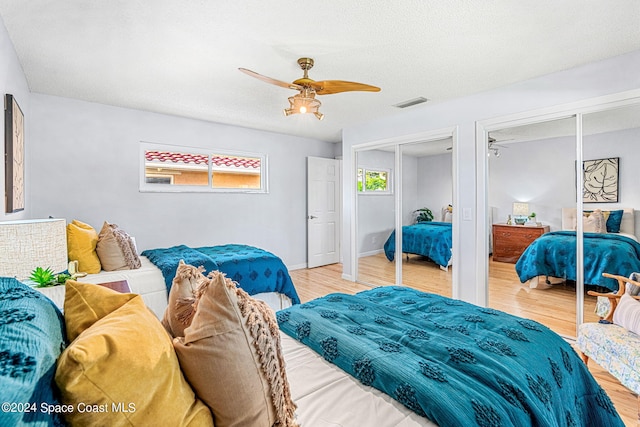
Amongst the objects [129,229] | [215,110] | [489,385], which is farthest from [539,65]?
[129,229]

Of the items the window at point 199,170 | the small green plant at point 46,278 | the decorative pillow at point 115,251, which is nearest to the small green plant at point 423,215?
the window at point 199,170

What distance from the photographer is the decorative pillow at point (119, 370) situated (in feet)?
2.00

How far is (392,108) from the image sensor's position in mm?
4023

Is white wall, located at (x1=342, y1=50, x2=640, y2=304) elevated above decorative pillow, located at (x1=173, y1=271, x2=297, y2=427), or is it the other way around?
white wall, located at (x1=342, y1=50, x2=640, y2=304)

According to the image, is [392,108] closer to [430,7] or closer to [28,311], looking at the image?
[430,7]

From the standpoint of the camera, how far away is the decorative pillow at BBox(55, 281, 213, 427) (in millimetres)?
609

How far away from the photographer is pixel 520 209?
331cm

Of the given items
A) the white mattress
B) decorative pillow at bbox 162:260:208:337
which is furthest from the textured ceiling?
the white mattress

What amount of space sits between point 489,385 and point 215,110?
411 cm

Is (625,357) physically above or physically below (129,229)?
below

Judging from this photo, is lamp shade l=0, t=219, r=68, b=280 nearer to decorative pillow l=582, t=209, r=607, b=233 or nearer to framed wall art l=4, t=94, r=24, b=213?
framed wall art l=4, t=94, r=24, b=213

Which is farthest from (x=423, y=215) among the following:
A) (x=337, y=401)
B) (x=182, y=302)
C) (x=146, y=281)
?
(x=182, y=302)

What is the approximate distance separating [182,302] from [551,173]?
11.3ft

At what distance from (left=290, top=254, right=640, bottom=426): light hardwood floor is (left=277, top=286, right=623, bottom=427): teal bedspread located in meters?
0.99
